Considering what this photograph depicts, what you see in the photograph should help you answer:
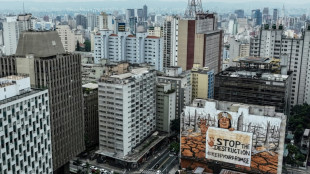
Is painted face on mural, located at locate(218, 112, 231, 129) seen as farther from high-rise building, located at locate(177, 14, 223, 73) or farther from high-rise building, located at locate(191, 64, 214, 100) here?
high-rise building, located at locate(177, 14, 223, 73)

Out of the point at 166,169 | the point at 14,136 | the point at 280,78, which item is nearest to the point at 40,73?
the point at 14,136

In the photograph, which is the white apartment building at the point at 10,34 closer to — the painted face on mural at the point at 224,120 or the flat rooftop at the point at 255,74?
the flat rooftop at the point at 255,74

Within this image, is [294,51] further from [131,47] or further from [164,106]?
[131,47]

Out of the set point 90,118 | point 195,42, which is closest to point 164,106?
point 90,118

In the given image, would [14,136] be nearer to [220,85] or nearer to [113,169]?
[113,169]

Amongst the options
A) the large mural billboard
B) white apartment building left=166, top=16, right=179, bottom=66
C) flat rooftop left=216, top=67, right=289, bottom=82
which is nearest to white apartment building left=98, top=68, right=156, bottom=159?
the large mural billboard
